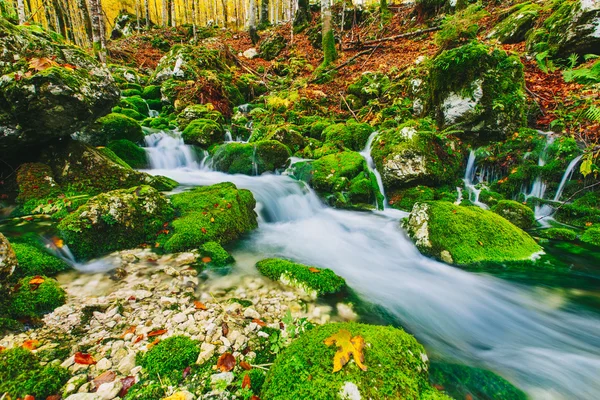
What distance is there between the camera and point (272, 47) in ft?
65.9

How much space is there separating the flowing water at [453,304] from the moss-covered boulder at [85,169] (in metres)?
3.15

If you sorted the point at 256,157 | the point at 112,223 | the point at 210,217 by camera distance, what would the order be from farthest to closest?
the point at 256,157 < the point at 210,217 < the point at 112,223

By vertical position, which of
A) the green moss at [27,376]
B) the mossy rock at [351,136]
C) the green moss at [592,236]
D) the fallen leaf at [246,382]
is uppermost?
the mossy rock at [351,136]

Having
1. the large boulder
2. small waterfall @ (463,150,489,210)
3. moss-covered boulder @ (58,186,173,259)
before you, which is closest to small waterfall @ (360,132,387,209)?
small waterfall @ (463,150,489,210)

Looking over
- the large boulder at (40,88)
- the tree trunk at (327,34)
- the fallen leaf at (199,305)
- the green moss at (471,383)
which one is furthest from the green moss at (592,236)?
the tree trunk at (327,34)

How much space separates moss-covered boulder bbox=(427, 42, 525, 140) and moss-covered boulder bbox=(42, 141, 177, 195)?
9090 mm

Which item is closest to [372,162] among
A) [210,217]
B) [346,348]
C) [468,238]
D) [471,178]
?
[471,178]

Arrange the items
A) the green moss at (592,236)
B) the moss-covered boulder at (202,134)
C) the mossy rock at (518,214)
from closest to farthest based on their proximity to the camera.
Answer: the green moss at (592,236) < the mossy rock at (518,214) < the moss-covered boulder at (202,134)

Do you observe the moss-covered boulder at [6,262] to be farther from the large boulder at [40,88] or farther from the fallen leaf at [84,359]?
the large boulder at [40,88]

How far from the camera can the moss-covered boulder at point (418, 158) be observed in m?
7.23

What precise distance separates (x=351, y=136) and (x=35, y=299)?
8.65 meters

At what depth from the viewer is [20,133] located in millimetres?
4430

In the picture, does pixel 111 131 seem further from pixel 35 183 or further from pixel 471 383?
pixel 471 383

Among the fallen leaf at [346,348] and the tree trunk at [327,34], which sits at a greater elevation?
the tree trunk at [327,34]
